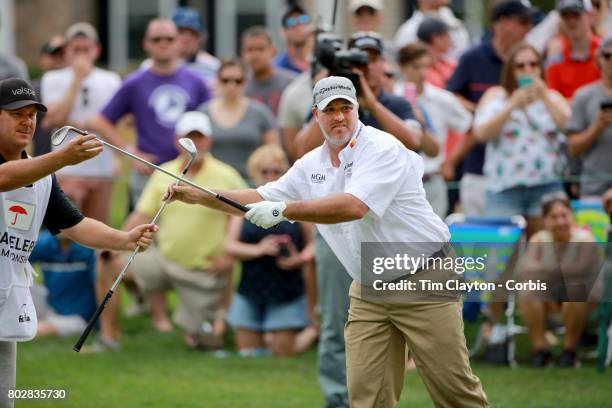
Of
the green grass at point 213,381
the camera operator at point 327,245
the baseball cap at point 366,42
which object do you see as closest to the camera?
the camera operator at point 327,245

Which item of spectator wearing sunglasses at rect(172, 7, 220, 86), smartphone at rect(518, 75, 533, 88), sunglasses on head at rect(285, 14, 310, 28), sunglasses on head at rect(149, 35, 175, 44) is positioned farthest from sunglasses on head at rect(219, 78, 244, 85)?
smartphone at rect(518, 75, 533, 88)

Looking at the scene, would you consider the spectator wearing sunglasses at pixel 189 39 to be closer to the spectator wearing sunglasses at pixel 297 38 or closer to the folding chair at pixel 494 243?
the spectator wearing sunglasses at pixel 297 38

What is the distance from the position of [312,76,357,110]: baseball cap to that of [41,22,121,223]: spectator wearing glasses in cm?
571

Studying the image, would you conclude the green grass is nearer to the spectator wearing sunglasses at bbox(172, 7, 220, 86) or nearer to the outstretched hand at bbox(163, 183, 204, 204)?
the outstretched hand at bbox(163, 183, 204, 204)

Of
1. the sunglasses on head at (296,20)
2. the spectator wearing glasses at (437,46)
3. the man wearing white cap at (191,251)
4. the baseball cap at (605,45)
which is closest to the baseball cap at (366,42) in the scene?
the baseball cap at (605,45)

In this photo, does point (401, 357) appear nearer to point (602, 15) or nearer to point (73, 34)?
point (602, 15)

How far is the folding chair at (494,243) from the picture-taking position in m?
9.70

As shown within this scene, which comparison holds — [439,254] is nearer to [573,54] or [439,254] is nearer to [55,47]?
[573,54]

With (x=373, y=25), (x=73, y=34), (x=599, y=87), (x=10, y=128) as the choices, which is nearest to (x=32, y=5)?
(x=73, y=34)

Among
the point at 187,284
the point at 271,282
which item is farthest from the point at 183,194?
the point at 187,284

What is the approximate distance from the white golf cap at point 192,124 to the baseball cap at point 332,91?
4.35 m

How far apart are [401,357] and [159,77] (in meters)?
5.71

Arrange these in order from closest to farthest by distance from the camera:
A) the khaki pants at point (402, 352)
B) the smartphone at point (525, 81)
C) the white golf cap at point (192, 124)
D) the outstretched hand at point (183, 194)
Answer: the khaki pants at point (402, 352) → the outstretched hand at point (183, 194) → the smartphone at point (525, 81) → the white golf cap at point (192, 124)

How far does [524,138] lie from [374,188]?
412 cm
